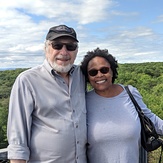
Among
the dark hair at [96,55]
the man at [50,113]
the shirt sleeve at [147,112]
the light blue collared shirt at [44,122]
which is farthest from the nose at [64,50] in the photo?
the shirt sleeve at [147,112]

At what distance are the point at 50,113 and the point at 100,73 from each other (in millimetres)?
568

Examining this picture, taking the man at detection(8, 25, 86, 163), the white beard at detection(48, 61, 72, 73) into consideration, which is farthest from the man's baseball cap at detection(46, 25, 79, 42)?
the white beard at detection(48, 61, 72, 73)

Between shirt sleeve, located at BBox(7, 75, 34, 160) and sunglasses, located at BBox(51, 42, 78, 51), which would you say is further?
sunglasses, located at BBox(51, 42, 78, 51)

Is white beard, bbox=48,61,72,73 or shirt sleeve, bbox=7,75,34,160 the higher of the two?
white beard, bbox=48,61,72,73

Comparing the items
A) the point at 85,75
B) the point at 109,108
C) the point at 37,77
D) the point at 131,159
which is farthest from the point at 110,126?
the point at 37,77

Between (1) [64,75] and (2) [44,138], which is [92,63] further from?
(2) [44,138]

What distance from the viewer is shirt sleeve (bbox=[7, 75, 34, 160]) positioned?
1.90 m

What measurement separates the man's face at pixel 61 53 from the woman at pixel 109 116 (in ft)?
0.89

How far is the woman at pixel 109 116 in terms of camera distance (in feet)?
7.11

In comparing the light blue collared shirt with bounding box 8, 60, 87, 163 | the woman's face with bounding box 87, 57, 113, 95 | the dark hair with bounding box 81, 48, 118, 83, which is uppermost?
the dark hair with bounding box 81, 48, 118, 83

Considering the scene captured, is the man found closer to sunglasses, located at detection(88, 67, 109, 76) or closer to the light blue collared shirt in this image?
the light blue collared shirt

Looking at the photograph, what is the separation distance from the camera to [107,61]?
237cm

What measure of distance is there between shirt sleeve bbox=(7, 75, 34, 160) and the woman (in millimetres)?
490

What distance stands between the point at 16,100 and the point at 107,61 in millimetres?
831
